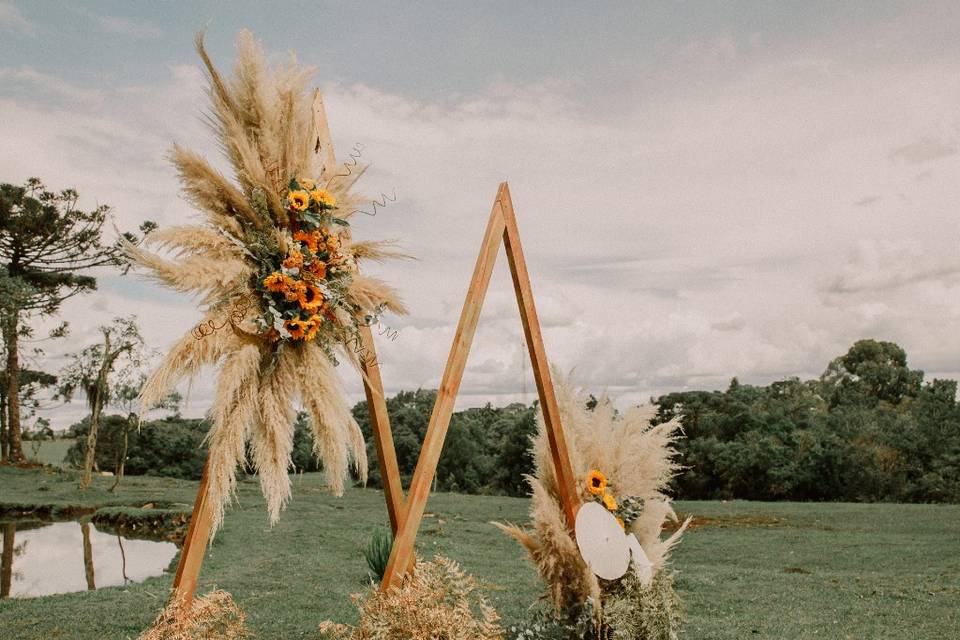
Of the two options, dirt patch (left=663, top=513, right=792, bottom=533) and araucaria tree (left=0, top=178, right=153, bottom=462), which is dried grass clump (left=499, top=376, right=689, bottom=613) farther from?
araucaria tree (left=0, top=178, right=153, bottom=462)

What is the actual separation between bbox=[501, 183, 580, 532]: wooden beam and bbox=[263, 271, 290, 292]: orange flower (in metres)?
1.74

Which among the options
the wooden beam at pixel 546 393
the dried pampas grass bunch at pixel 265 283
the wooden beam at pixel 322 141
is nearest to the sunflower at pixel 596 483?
the wooden beam at pixel 546 393

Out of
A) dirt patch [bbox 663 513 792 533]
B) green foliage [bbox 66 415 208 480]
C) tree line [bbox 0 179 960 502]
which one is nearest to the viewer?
dirt patch [bbox 663 513 792 533]

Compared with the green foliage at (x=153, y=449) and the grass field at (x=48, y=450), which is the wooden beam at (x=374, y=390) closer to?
the green foliage at (x=153, y=449)

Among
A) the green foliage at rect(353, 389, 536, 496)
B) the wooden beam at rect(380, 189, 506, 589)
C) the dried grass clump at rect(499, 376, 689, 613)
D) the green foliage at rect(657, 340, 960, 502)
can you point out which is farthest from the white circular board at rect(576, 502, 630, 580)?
the green foliage at rect(657, 340, 960, 502)

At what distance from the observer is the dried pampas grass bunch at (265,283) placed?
10.8 ft

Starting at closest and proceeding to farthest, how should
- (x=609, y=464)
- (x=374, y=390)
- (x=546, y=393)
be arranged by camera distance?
(x=374, y=390), (x=546, y=393), (x=609, y=464)

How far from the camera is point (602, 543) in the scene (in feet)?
15.8

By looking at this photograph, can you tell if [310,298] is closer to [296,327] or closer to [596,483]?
[296,327]

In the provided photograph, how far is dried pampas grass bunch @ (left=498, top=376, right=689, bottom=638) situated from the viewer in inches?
193

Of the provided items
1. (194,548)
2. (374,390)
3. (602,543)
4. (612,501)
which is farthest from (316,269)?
(612,501)

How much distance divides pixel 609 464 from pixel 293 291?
2.84 meters

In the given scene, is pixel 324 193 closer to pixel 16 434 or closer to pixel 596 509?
pixel 596 509

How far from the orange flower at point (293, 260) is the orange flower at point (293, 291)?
81mm
